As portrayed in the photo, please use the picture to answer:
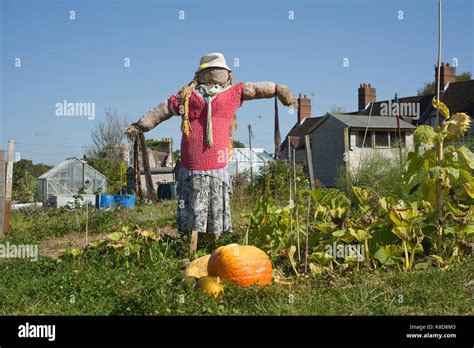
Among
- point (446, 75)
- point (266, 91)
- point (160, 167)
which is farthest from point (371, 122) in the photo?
point (266, 91)

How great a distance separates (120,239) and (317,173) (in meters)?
24.1

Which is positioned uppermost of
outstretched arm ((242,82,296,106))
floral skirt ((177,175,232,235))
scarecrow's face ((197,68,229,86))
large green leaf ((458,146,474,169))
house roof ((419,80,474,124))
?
house roof ((419,80,474,124))

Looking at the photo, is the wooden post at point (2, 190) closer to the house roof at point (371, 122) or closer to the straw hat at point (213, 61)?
the straw hat at point (213, 61)

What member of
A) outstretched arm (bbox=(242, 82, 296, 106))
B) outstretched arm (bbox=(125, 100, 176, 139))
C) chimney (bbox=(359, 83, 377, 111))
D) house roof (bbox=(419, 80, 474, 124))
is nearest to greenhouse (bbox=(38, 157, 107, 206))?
outstretched arm (bbox=(125, 100, 176, 139))

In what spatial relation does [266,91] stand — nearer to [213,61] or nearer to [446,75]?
[213,61]

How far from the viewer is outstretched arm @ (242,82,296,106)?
611cm

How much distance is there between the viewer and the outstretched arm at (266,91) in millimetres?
6113

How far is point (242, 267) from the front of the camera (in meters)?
4.30

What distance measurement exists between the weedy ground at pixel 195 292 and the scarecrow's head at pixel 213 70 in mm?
1874

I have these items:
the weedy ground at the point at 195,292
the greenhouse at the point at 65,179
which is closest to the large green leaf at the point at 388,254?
the weedy ground at the point at 195,292

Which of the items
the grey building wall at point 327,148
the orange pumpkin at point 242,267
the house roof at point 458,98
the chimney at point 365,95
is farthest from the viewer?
the chimney at point 365,95

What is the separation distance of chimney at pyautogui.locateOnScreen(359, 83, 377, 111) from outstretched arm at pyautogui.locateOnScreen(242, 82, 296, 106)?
29.3 m

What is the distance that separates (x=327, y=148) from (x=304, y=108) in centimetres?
1064

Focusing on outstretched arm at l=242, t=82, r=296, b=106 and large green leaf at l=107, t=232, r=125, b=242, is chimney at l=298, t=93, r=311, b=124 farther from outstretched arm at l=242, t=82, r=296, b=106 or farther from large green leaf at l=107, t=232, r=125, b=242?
large green leaf at l=107, t=232, r=125, b=242
